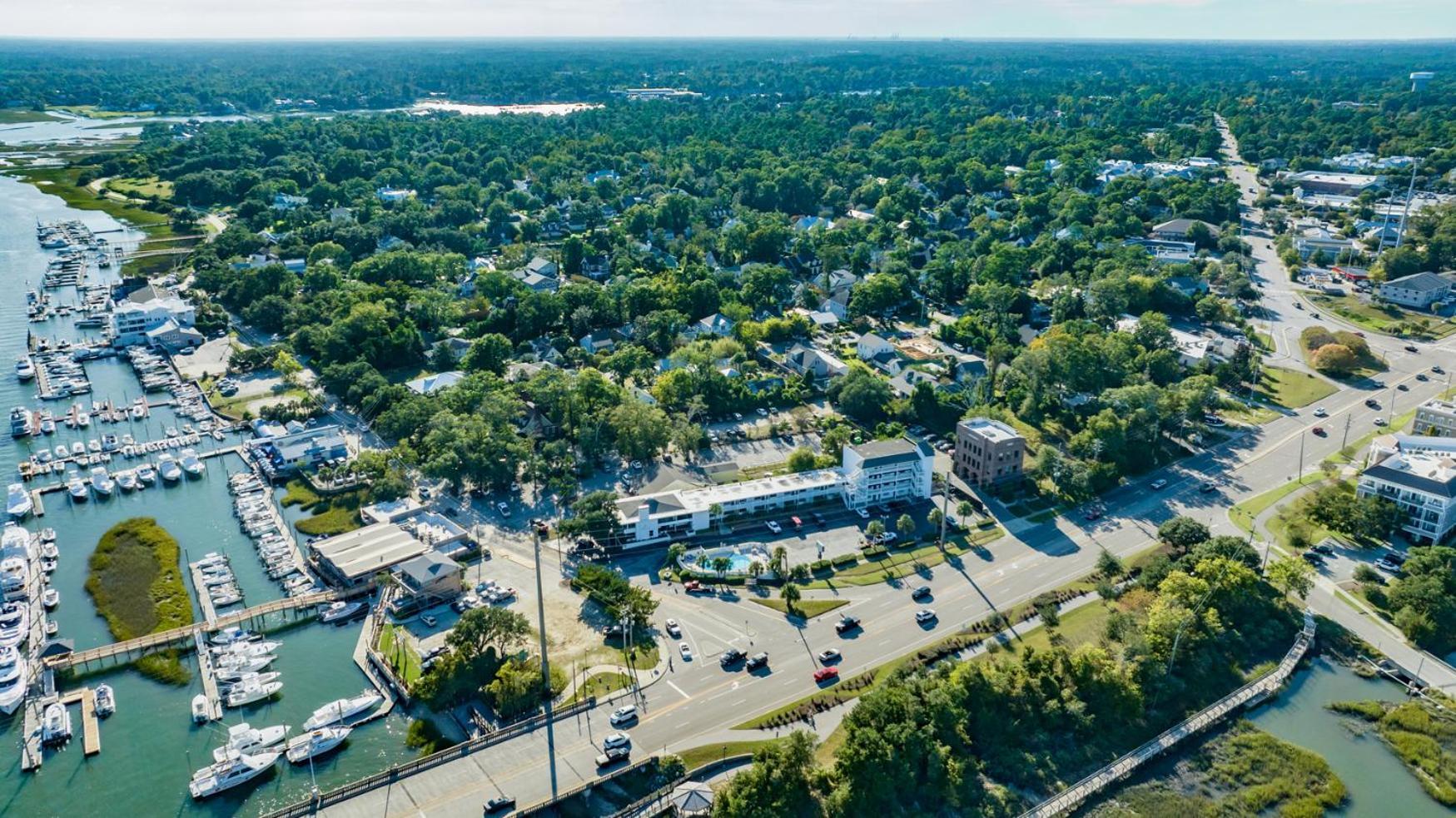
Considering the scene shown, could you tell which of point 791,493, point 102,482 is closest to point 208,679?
point 102,482

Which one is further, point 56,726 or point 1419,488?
point 1419,488

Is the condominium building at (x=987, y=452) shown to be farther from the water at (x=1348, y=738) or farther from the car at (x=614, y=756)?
the car at (x=614, y=756)

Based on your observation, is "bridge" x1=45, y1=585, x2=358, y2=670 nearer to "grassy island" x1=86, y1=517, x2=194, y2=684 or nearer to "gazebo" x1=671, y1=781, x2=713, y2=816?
"grassy island" x1=86, y1=517, x2=194, y2=684

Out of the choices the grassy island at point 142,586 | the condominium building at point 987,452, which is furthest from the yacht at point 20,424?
the condominium building at point 987,452

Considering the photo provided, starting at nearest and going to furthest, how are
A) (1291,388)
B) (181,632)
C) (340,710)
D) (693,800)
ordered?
(693,800) → (340,710) → (181,632) → (1291,388)

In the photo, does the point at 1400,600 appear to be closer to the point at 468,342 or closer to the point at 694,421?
the point at 694,421

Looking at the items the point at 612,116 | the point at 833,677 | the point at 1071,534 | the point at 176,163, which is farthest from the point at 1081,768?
the point at 612,116

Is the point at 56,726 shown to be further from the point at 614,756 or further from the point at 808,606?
the point at 808,606
